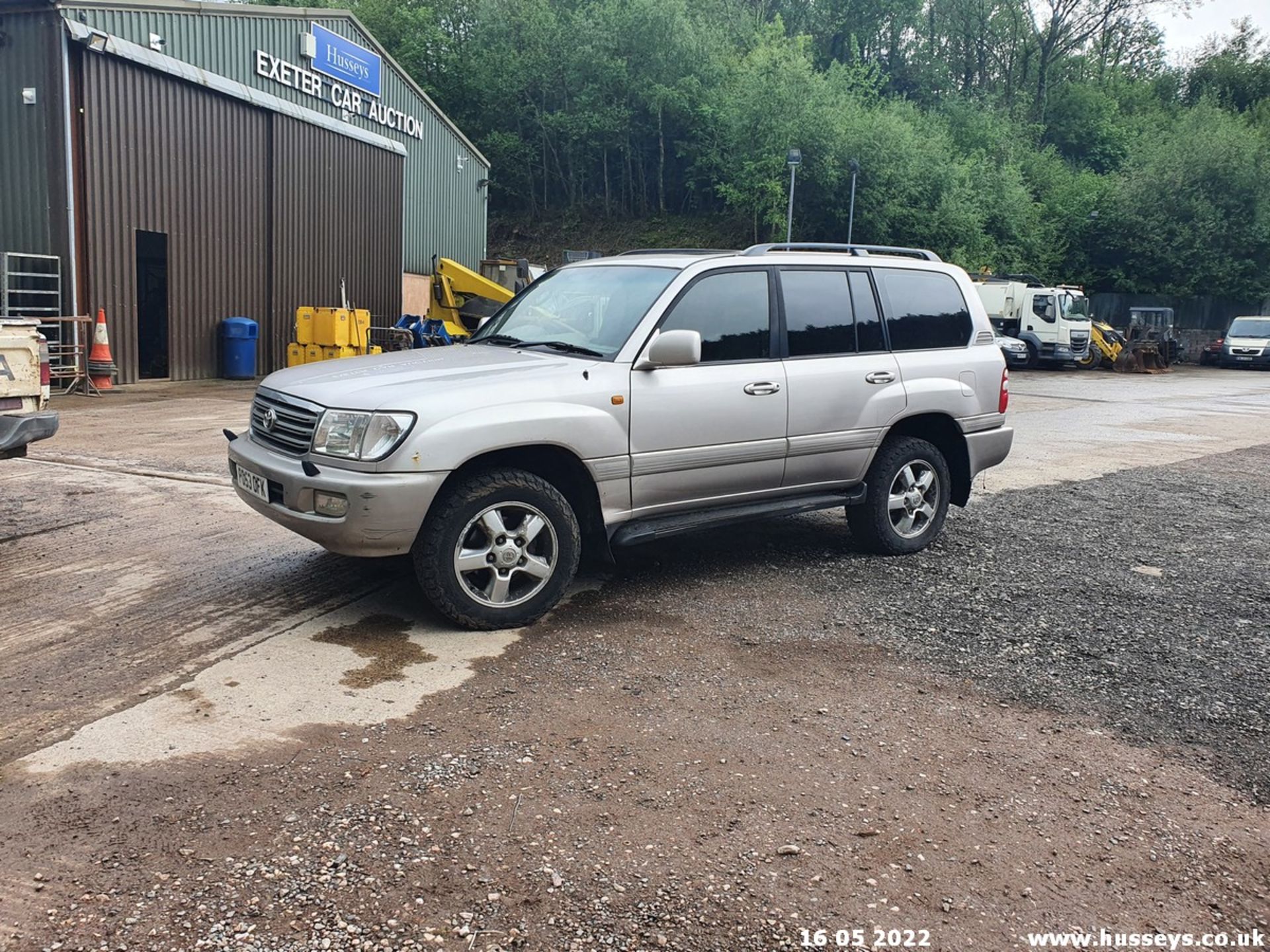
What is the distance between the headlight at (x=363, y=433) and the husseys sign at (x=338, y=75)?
16.1 meters

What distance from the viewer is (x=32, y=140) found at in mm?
15164

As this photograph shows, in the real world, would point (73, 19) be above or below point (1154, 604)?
above

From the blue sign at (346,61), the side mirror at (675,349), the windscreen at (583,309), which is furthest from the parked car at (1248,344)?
the side mirror at (675,349)

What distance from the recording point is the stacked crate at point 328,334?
18.3 m

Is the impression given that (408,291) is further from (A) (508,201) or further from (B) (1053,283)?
(B) (1053,283)

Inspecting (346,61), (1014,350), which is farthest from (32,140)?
(1014,350)

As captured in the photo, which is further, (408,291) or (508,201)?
(508,201)

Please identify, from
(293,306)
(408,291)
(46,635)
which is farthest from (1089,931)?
(408,291)

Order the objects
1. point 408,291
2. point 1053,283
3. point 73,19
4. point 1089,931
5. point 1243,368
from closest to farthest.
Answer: point 1089,931 → point 73,19 → point 408,291 → point 1243,368 → point 1053,283

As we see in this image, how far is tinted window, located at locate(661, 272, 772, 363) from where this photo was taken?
5727 millimetres

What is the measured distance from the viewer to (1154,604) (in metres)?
5.90

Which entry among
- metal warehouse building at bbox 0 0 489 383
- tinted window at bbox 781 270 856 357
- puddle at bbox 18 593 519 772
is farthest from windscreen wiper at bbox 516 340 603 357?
metal warehouse building at bbox 0 0 489 383

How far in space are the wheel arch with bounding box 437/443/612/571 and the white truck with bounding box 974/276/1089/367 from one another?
2747 centimetres

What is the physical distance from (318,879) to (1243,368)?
4037 centimetres
